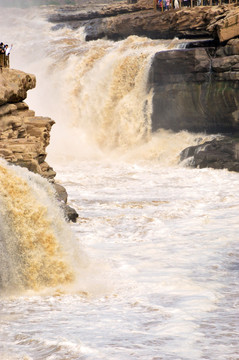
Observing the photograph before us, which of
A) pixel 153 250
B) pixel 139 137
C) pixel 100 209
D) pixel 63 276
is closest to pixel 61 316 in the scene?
pixel 63 276

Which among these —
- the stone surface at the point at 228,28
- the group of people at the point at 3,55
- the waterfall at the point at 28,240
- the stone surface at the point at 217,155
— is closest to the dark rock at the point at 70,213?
the waterfall at the point at 28,240

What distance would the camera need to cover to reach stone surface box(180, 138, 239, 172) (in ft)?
69.7

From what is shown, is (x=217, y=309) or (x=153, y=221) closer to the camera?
(x=217, y=309)

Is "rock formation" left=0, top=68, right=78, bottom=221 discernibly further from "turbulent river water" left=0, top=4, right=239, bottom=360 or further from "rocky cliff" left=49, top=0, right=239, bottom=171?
"rocky cliff" left=49, top=0, right=239, bottom=171

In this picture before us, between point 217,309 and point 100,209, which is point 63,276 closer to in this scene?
point 217,309

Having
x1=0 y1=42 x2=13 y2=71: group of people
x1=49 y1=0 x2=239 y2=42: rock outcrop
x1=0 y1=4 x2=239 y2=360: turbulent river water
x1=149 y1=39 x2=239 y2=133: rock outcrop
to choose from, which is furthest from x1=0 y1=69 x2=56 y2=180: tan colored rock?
x1=49 y1=0 x2=239 y2=42: rock outcrop

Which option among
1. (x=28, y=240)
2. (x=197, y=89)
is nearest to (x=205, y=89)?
(x=197, y=89)

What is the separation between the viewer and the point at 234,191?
18016mm

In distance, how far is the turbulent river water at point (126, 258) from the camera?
8242mm

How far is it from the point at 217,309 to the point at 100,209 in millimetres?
7131

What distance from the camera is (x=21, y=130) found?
585 inches

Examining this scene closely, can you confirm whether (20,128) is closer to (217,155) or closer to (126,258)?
(126,258)

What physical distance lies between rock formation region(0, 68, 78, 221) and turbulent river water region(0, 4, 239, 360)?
4.98 ft

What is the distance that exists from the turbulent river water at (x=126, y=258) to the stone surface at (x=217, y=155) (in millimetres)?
370
